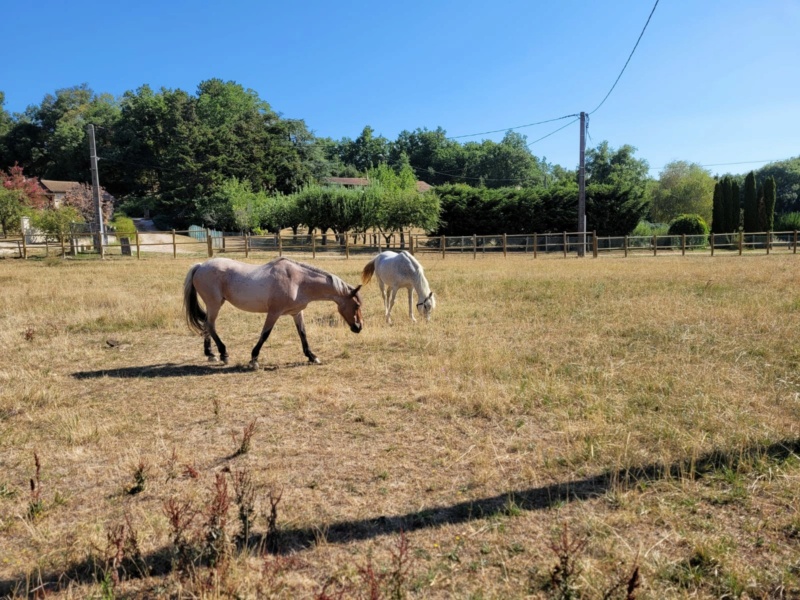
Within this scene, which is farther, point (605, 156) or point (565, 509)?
point (605, 156)

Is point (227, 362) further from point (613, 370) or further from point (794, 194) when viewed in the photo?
point (794, 194)

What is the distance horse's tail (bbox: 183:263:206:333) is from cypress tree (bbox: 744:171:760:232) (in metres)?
46.5

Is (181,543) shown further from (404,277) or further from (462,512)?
(404,277)

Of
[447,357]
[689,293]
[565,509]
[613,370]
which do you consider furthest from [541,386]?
[689,293]

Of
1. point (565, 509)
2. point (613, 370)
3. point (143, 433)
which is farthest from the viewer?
point (613, 370)

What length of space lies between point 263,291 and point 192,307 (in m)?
1.23

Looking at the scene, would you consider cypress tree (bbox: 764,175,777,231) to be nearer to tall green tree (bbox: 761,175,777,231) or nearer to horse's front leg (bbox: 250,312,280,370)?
tall green tree (bbox: 761,175,777,231)

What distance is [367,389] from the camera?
18.6 ft

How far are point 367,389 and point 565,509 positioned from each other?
296cm

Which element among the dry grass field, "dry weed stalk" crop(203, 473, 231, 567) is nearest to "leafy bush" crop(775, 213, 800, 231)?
the dry grass field

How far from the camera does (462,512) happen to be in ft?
10.2

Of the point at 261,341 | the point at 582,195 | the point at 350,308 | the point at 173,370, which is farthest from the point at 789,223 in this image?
the point at 173,370

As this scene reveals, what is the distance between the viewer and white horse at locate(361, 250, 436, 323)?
9.68 metres

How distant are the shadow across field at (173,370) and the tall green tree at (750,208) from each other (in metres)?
46.2
